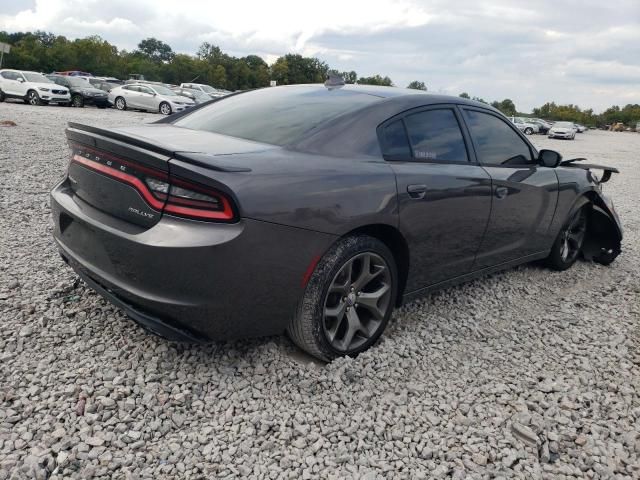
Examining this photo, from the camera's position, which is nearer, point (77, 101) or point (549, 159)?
point (549, 159)

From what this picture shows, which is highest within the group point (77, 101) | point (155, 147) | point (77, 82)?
point (77, 82)

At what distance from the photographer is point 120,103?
2520 cm

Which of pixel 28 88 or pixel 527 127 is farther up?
pixel 527 127

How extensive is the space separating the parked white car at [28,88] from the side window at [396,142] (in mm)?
23517

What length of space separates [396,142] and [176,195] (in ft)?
4.55

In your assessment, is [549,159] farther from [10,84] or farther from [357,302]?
[10,84]

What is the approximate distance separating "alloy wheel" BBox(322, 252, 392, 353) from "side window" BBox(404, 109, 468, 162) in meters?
0.76

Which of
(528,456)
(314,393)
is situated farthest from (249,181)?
(528,456)

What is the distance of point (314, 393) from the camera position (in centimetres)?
264

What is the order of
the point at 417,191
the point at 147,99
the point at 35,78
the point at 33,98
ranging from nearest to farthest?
the point at 417,191
the point at 33,98
the point at 35,78
the point at 147,99

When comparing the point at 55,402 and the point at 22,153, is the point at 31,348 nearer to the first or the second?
the point at 55,402

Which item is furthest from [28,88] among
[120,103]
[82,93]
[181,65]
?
[181,65]

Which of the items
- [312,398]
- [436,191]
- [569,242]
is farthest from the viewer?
[569,242]

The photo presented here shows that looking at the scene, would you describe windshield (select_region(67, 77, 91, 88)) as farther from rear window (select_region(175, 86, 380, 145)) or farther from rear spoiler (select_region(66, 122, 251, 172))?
rear spoiler (select_region(66, 122, 251, 172))
